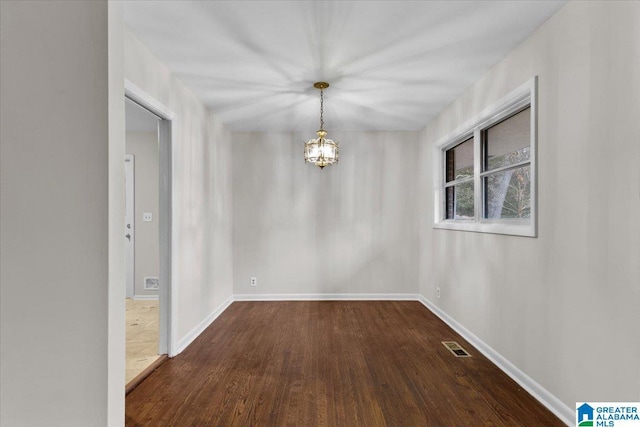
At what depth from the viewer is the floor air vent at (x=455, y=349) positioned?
2881mm

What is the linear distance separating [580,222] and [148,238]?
5.02m

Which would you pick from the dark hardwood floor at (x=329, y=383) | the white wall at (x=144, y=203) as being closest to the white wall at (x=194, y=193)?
the dark hardwood floor at (x=329, y=383)

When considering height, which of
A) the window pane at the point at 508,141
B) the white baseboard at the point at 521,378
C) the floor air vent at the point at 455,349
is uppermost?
the window pane at the point at 508,141

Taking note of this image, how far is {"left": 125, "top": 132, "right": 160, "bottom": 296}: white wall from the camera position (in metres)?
4.84

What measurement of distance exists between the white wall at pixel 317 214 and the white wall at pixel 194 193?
401mm

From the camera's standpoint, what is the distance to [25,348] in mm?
1224

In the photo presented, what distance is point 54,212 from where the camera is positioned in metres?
1.23

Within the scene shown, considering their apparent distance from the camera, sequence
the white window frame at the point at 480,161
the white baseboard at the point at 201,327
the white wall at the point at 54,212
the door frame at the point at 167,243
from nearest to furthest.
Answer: the white wall at the point at 54,212, the white window frame at the point at 480,161, the door frame at the point at 167,243, the white baseboard at the point at 201,327

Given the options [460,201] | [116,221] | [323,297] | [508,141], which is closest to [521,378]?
[508,141]

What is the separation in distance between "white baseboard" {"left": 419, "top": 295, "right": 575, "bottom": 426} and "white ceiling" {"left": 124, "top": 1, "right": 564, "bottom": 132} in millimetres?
2394

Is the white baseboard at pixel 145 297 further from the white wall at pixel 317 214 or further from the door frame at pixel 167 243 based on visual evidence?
the door frame at pixel 167 243

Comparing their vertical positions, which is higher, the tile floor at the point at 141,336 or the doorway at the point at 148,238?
the doorway at the point at 148,238

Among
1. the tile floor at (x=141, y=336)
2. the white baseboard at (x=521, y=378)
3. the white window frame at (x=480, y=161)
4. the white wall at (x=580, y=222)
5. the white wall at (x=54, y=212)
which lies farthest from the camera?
the tile floor at (x=141, y=336)

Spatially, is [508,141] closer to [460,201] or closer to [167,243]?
[460,201]
